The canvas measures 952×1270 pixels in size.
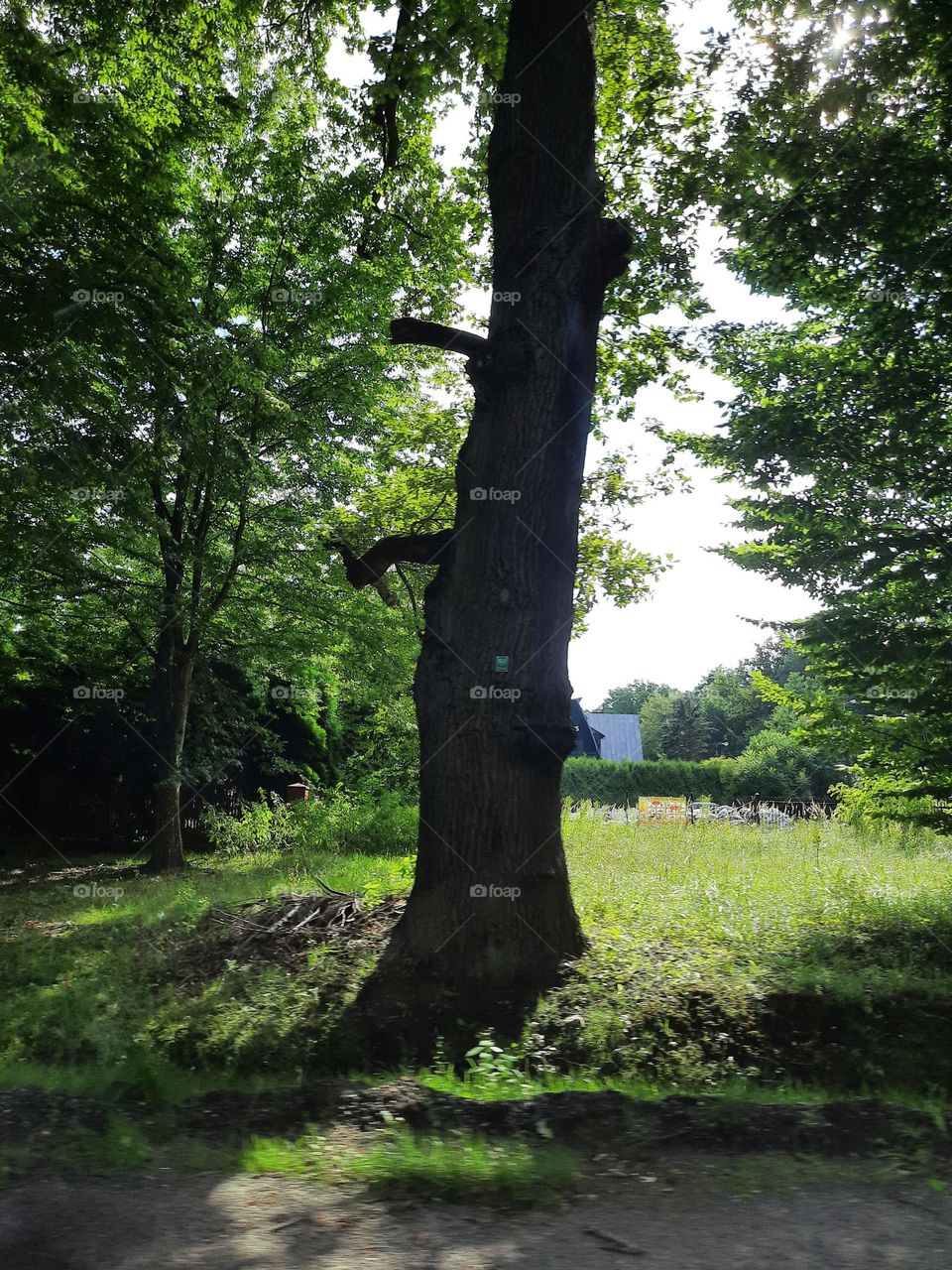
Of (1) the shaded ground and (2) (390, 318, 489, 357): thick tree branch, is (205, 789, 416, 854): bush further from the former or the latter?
(1) the shaded ground

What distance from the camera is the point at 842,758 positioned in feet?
38.5

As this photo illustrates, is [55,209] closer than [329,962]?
No

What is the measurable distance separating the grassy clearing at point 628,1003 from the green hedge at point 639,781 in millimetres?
33134

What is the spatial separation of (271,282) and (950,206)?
10.7 meters

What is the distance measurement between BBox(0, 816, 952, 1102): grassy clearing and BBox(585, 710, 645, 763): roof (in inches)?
2597

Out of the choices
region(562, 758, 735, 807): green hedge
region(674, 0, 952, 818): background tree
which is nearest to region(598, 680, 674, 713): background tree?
region(562, 758, 735, 807): green hedge

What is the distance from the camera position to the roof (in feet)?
251

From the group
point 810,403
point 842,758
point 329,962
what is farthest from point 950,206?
point 329,962

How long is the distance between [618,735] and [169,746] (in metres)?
65.2

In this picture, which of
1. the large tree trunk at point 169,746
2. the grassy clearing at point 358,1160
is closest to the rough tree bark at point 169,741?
the large tree trunk at point 169,746

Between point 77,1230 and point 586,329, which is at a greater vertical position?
point 586,329

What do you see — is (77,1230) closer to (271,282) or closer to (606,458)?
(271,282)

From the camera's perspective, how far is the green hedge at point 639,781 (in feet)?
144

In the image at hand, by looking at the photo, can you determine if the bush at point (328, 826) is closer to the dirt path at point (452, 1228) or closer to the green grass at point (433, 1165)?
the green grass at point (433, 1165)
